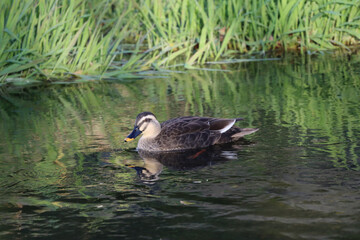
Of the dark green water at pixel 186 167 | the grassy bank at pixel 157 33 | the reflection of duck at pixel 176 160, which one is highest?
the grassy bank at pixel 157 33

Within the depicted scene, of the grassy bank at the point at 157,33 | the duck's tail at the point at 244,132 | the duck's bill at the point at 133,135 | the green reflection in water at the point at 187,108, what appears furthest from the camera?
the grassy bank at the point at 157,33

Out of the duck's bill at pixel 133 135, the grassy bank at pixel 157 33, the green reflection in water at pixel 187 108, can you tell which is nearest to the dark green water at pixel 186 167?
the green reflection in water at pixel 187 108

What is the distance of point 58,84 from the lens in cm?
987

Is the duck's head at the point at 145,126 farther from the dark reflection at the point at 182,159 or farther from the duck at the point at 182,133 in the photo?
the dark reflection at the point at 182,159

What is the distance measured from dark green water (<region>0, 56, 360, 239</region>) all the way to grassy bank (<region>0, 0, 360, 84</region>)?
64cm

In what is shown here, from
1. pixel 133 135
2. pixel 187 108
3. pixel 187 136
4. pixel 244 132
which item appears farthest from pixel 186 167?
pixel 187 108

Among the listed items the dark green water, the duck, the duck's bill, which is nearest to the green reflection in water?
the dark green water

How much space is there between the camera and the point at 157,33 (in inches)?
436

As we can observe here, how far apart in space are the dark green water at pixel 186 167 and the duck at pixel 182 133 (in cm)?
16

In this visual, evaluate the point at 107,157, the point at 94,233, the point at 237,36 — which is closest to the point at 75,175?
the point at 107,157

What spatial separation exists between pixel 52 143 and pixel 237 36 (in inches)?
226

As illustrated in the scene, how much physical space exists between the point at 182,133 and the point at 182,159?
1.65 ft

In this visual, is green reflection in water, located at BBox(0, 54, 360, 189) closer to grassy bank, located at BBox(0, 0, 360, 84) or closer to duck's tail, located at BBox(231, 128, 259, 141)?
duck's tail, located at BBox(231, 128, 259, 141)

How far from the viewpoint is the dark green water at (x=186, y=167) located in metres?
3.95
